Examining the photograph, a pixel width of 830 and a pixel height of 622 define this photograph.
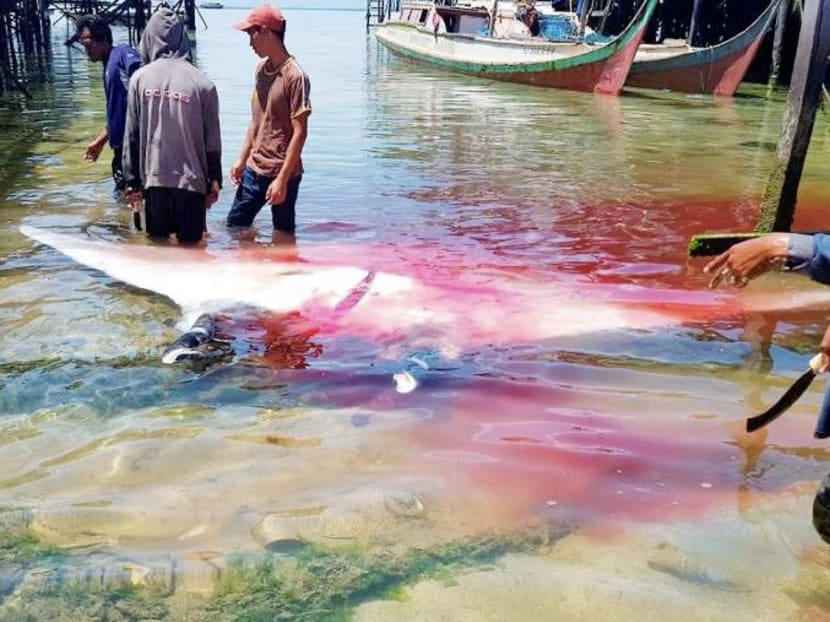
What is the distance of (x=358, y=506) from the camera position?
283cm

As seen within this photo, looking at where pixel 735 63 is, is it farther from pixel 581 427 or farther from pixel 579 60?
pixel 581 427

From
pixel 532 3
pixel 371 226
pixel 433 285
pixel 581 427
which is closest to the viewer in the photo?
pixel 581 427

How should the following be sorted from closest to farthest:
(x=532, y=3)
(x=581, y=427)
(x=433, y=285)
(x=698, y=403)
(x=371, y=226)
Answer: (x=581, y=427), (x=698, y=403), (x=433, y=285), (x=371, y=226), (x=532, y=3)

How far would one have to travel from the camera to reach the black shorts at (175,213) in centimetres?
523

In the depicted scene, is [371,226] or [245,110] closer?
[371,226]

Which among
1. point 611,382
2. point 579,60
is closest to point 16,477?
point 611,382

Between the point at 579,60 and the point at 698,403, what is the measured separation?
18.0m

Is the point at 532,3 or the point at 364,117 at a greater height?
the point at 532,3

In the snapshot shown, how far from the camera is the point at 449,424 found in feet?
11.6

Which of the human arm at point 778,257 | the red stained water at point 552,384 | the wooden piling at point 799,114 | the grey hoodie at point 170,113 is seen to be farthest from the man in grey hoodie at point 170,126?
the wooden piling at point 799,114

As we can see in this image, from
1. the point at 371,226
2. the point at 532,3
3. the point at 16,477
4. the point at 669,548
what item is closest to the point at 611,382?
the point at 669,548

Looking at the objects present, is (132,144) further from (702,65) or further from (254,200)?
(702,65)

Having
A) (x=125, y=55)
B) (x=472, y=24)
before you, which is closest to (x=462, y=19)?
(x=472, y=24)

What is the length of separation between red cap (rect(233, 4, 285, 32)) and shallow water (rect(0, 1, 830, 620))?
158cm
